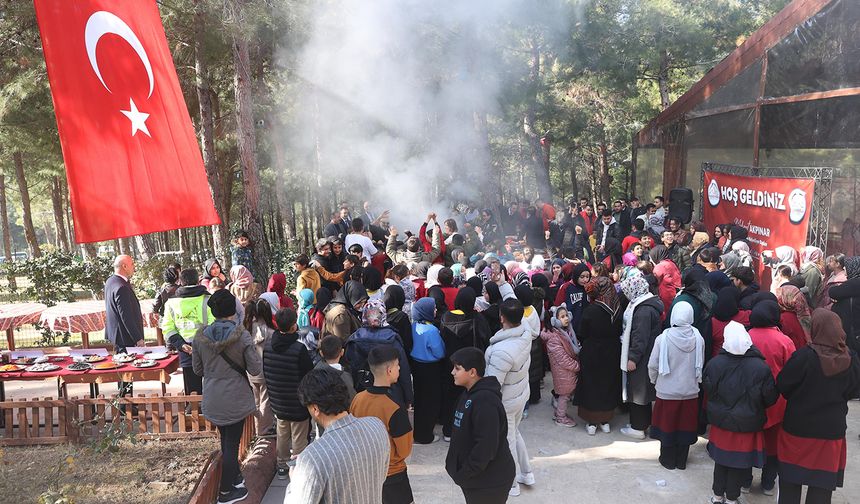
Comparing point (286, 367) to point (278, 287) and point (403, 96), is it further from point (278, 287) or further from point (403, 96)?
point (403, 96)

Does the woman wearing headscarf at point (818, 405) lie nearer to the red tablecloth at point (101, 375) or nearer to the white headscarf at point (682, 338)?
the white headscarf at point (682, 338)

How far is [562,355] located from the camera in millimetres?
5871

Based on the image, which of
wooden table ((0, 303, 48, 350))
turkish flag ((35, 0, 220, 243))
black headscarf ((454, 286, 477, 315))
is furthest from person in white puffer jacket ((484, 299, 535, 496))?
wooden table ((0, 303, 48, 350))

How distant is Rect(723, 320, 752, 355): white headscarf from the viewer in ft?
13.5

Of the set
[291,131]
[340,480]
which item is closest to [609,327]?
[340,480]

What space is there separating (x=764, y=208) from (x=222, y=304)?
814cm

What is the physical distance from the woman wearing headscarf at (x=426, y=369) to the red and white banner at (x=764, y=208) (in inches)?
222

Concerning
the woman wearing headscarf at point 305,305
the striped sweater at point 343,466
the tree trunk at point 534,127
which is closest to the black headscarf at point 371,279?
the woman wearing headscarf at point 305,305

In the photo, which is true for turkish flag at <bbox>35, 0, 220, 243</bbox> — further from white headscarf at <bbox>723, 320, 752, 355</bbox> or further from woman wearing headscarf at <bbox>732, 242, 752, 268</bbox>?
woman wearing headscarf at <bbox>732, 242, 752, 268</bbox>

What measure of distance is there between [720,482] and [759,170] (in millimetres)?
7449

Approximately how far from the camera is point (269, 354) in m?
4.48

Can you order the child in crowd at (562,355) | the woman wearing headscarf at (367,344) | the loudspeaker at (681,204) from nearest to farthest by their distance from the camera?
the woman wearing headscarf at (367,344) → the child in crowd at (562,355) → the loudspeaker at (681,204)

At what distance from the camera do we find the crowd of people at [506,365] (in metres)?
3.35

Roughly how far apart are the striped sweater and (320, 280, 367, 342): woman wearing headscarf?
2254 millimetres
